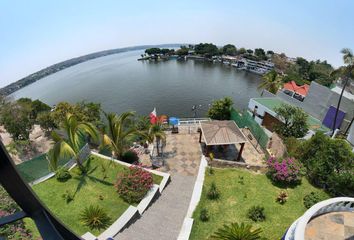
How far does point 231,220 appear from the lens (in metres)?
10.3

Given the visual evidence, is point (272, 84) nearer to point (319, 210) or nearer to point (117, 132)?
point (117, 132)

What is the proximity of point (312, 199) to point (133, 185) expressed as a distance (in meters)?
9.96

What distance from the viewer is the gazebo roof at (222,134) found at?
15387 mm

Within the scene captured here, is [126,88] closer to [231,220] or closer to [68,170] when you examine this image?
[68,170]

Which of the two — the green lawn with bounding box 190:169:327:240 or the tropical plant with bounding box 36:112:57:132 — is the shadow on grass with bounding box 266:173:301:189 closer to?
the green lawn with bounding box 190:169:327:240

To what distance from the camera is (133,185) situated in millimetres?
11930

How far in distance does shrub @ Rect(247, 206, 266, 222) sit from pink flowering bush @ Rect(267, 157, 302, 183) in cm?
313

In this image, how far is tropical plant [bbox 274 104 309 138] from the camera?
18.4m

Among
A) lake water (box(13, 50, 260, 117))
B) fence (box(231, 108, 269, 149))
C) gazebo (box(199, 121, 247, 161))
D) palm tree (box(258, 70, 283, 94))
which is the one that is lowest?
lake water (box(13, 50, 260, 117))

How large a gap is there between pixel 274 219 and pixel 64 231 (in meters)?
10.00

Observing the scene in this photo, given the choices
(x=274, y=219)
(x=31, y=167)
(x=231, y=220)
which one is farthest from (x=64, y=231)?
(x=31, y=167)

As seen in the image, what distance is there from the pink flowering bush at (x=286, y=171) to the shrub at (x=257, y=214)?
313cm

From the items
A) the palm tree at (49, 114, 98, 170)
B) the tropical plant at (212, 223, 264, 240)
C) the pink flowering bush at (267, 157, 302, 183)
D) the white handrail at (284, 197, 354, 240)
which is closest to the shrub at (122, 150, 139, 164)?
the palm tree at (49, 114, 98, 170)

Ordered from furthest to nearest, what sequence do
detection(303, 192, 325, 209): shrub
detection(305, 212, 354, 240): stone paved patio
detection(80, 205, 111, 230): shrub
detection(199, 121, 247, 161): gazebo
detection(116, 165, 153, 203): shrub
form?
detection(199, 121, 247, 161): gazebo < detection(116, 165, 153, 203): shrub < detection(303, 192, 325, 209): shrub < detection(80, 205, 111, 230): shrub < detection(305, 212, 354, 240): stone paved patio
